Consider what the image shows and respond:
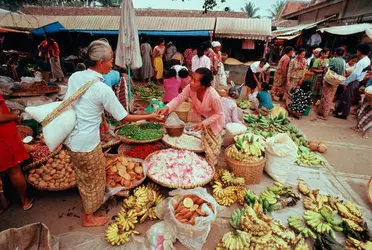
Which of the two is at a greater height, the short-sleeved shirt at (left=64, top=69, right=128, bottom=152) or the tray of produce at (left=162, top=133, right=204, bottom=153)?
the short-sleeved shirt at (left=64, top=69, right=128, bottom=152)

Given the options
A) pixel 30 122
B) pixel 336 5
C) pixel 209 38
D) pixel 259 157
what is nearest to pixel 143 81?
pixel 209 38

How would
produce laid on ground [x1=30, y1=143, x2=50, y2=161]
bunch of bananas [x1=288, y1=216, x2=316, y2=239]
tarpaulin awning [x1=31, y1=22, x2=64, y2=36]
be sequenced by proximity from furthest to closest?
1. tarpaulin awning [x1=31, y1=22, x2=64, y2=36]
2. produce laid on ground [x1=30, y1=143, x2=50, y2=161]
3. bunch of bananas [x1=288, y1=216, x2=316, y2=239]

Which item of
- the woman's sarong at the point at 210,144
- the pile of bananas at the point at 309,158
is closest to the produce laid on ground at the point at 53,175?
the woman's sarong at the point at 210,144

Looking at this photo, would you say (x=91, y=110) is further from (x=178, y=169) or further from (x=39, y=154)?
(x=39, y=154)

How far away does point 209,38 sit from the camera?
11.9 meters

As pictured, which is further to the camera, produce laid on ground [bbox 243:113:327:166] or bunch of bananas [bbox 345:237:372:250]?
produce laid on ground [bbox 243:113:327:166]

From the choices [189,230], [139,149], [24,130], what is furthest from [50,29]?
[189,230]

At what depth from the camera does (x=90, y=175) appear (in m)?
2.35

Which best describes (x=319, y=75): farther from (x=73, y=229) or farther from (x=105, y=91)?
(x=73, y=229)

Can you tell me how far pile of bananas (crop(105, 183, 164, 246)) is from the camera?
2428mm

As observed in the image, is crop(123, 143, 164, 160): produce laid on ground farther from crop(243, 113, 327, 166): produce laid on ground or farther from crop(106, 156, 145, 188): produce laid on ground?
crop(243, 113, 327, 166): produce laid on ground

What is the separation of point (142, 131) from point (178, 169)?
4.35ft

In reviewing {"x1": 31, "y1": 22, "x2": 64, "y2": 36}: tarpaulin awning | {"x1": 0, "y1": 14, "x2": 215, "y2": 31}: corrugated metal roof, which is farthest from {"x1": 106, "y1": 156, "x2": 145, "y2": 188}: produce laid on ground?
{"x1": 31, "y1": 22, "x2": 64, "y2": 36}: tarpaulin awning

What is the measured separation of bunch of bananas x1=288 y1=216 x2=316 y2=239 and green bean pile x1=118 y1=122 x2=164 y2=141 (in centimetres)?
247
